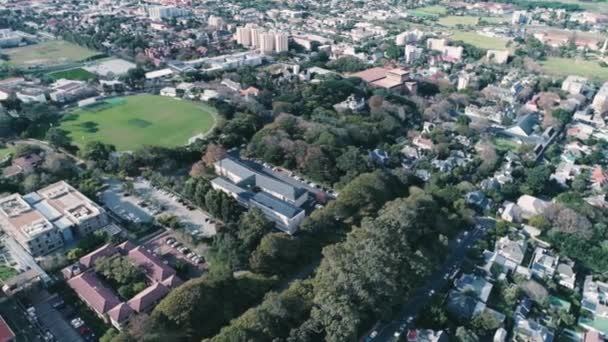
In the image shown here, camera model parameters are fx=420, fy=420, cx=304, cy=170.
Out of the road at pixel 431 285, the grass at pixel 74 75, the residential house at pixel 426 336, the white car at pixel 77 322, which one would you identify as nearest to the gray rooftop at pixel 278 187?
the road at pixel 431 285

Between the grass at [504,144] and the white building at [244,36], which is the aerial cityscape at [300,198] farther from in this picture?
the white building at [244,36]

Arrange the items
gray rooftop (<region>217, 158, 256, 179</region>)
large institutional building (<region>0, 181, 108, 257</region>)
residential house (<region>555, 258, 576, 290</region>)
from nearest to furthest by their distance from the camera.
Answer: residential house (<region>555, 258, 576, 290</region>)
large institutional building (<region>0, 181, 108, 257</region>)
gray rooftop (<region>217, 158, 256, 179</region>)

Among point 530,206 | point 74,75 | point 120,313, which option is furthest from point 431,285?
point 74,75

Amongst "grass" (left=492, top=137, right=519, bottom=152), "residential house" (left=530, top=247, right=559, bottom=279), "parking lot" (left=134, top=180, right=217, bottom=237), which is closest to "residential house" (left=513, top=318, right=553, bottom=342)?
"residential house" (left=530, top=247, right=559, bottom=279)

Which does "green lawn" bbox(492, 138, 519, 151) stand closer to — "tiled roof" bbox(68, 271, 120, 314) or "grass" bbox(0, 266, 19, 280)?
"tiled roof" bbox(68, 271, 120, 314)

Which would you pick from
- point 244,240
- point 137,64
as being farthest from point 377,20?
point 244,240

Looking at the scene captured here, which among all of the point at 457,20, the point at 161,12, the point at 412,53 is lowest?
the point at 412,53

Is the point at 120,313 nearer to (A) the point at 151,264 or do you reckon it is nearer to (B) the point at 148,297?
(B) the point at 148,297
